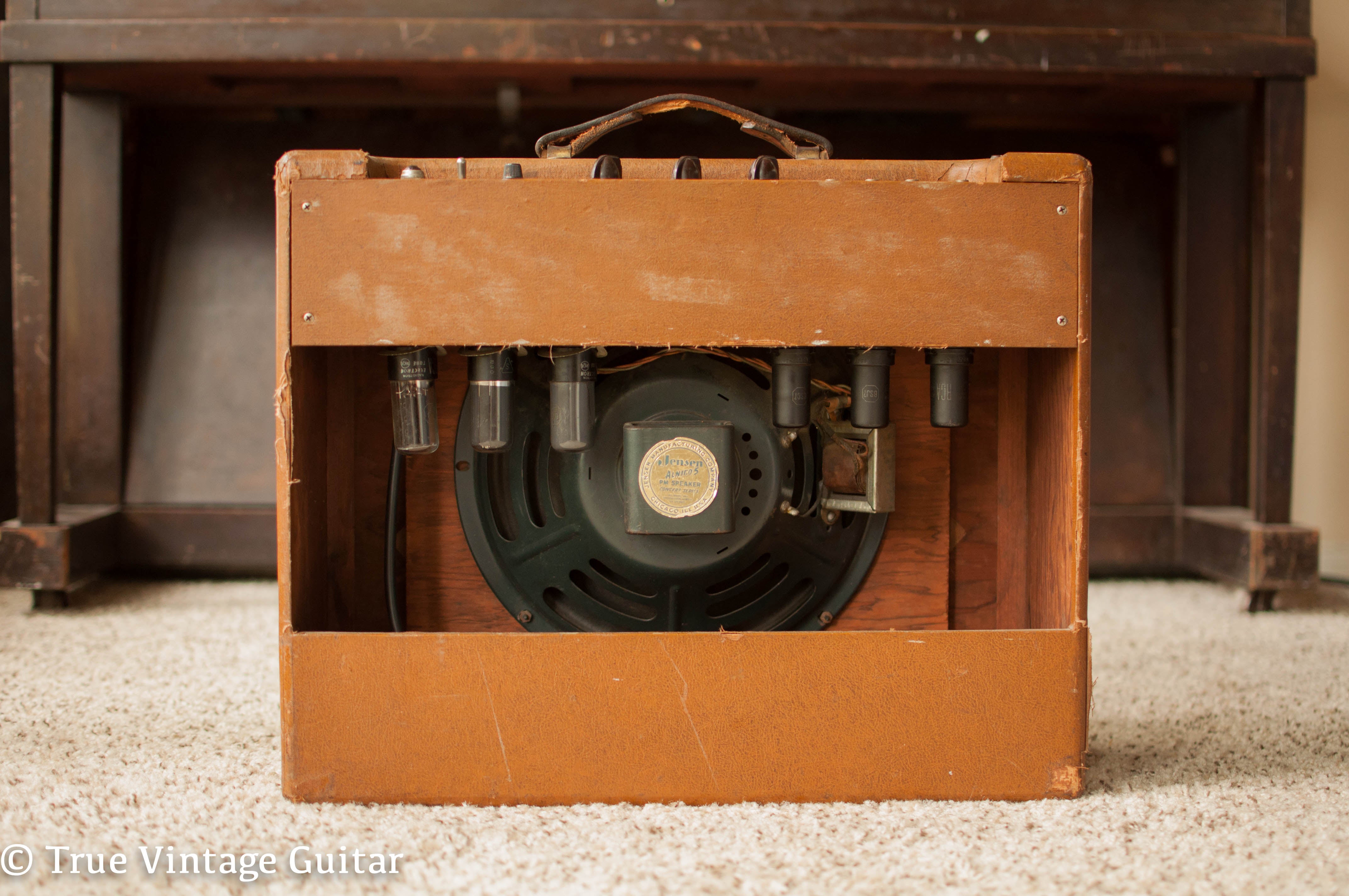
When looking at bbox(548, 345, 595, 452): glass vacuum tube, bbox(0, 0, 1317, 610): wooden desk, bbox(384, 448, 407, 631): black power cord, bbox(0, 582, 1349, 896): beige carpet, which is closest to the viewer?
bbox(0, 582, 1349, 896): beige carpet

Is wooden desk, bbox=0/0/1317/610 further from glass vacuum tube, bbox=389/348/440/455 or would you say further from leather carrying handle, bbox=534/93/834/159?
glass vacuum tube, bbox=389/348/440/455

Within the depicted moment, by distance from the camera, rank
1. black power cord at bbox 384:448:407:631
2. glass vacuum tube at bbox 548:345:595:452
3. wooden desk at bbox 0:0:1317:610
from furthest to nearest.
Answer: wooden desk at bbox 0:0:1317:610
black power cord at bbox 384:448:407:631
glass vacuum tube at bbox 548:345:595:452

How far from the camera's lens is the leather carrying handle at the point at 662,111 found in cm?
92

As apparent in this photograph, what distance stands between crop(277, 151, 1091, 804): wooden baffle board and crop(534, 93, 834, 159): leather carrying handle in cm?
7

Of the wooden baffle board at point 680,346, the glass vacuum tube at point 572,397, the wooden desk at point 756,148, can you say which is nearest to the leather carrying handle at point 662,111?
the wooden baffle board at point 680,346

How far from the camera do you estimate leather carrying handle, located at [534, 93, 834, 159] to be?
0.92m

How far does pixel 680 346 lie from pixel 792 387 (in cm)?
14

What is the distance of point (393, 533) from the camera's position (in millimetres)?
1038

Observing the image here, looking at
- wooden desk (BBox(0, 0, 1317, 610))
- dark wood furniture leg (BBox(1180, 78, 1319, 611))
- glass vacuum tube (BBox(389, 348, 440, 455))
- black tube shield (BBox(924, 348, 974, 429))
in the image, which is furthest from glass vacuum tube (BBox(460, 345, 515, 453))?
dark wood furniture leg (BBox(1180, 78, 1319, 611))

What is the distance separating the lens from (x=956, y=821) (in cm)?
81

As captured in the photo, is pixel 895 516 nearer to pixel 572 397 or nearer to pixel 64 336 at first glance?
pixel 572 397

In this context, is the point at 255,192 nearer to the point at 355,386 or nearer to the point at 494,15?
the point at 494,15

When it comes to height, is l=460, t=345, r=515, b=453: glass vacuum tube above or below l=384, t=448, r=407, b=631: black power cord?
above

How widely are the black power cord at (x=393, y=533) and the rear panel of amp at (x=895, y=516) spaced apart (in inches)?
1.1
